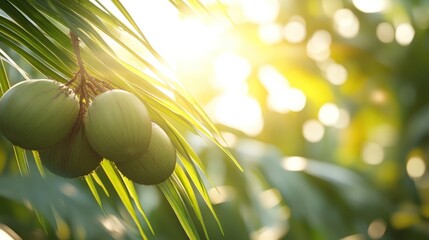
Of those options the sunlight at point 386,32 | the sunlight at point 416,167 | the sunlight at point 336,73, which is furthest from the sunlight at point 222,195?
the sunlight at point 386,32

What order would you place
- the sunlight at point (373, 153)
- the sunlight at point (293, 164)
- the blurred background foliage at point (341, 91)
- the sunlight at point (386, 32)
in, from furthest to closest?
1. the sunlight at point (386, 32)
2. the sunlight at point (373, 153)
3. the blurred background foliage at point (341, 91)
4. the sunlight at point (293, 164)

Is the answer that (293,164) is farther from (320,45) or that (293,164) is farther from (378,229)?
(320,45)

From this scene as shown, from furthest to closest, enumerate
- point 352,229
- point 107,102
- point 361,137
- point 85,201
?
point 361,137 < point 352,229 < point 85,201 < point 107,102

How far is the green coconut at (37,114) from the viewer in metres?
0.48

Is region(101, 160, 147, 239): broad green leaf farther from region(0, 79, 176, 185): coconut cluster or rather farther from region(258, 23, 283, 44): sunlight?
region(258, 23, 283, 44): sunlight

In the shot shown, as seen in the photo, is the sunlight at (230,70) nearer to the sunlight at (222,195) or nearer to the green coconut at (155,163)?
the sunlight at (222,195)

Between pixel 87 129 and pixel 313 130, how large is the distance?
2713 mm

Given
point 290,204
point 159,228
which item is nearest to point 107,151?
point 159,228

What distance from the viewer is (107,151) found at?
1.59 ft

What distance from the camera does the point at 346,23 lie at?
3232mm

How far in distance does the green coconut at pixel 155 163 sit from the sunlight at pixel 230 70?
2275 millimetres

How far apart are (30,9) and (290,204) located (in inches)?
48.2

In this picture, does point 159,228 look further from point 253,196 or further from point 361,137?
point 361,137

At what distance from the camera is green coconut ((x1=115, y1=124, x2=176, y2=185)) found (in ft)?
1.63
